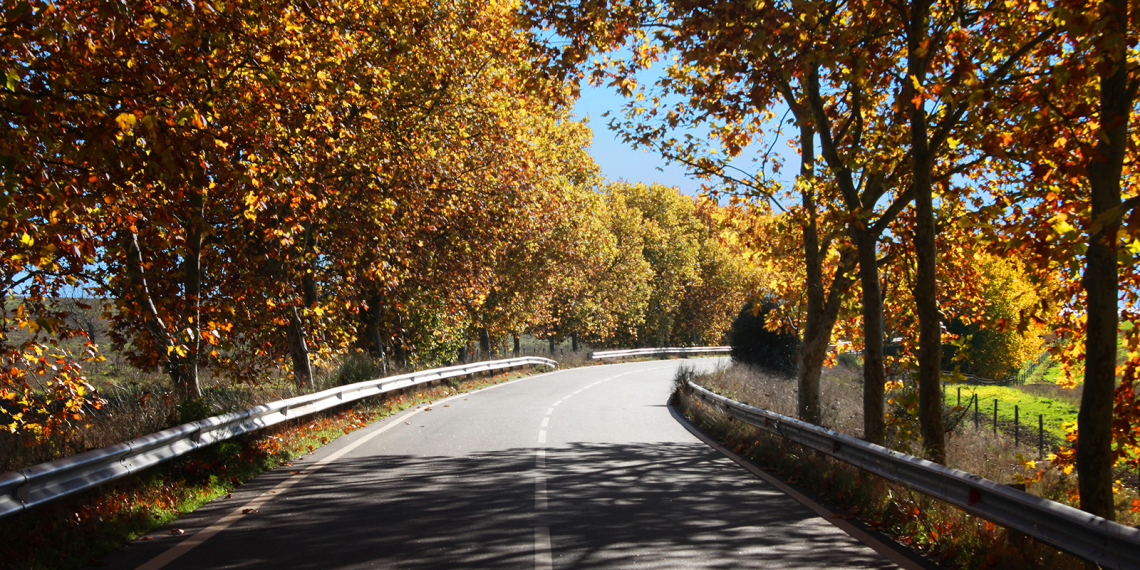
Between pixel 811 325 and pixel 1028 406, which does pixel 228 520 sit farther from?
pixel 1028 406

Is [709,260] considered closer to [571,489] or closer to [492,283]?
[492,283]

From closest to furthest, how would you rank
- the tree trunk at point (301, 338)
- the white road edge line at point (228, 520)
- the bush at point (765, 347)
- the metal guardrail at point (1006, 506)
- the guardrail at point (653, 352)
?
the metal guardrail at point (1006, 506), the white road edge line at point (228, 520), the tree trunk at point (301, 338), the bush at point (765, 347), the guardrail at point (653, 352)

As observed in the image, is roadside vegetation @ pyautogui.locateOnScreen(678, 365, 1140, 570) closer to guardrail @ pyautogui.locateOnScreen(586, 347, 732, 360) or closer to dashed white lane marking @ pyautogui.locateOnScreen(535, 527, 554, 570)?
dashed white lane marking @ pyautogui.locateOnScreen(535, 527, 554, 570)

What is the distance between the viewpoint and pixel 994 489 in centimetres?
518

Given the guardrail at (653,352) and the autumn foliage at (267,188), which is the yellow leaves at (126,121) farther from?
the guardrail at (653,352)

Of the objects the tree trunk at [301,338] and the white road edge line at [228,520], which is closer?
the white road edge line at [228,520]

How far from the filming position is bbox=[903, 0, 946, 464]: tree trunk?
791 centimetres

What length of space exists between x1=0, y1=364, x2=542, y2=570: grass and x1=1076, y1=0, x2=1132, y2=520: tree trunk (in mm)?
7341

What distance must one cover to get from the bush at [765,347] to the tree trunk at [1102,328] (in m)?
18.4

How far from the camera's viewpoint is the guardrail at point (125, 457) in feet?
16.3

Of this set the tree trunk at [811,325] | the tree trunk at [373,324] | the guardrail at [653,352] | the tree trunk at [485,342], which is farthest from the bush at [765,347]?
the guardrail at [653,352]

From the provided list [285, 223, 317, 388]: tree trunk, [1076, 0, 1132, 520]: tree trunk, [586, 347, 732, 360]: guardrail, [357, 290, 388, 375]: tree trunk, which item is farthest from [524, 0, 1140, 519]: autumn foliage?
[586, 347, 732, 360]: guardrail

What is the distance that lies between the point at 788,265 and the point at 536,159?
9.79 m

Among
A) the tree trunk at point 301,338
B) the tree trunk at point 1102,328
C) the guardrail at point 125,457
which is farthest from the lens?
the tree trunk at point 301,338
